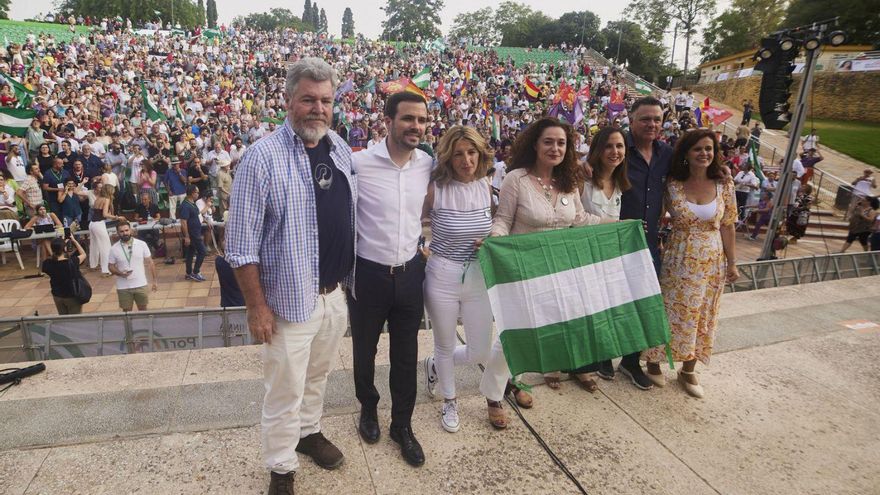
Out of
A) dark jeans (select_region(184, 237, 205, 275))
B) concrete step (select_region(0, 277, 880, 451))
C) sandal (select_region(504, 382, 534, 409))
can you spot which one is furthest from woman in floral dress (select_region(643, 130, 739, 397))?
dark jeans (select_region(184, 237, 205, 275))

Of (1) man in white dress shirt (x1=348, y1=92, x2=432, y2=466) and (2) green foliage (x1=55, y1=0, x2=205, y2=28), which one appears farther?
(2) green foliage (x1=55, y1=0, x2=205, y2=28)

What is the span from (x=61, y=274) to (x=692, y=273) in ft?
20.4

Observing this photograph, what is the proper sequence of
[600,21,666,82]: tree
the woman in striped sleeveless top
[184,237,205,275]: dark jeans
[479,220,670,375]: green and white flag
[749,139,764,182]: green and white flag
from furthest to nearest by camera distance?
1. [600,21,666,82]: tree
2. [749,139,764,182]: green and white flag
3. [184,237,205,275]: dark jeans
4. [479,220,670,375]: green and white flag
5. the woman in striped sleeveless top

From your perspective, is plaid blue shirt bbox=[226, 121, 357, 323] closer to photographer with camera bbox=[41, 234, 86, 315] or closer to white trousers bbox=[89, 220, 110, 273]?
photographer with camera bbox=[41, 234, 86, 315]

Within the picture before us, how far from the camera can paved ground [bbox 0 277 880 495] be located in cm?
238

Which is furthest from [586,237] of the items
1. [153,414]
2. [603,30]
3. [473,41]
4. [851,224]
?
[603,30]

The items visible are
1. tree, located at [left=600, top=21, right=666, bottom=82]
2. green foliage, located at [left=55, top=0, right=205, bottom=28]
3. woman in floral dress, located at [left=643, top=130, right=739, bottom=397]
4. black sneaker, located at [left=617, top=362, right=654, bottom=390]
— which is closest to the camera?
woman in floral dress, located at [left=643, top=130, right=739, bottom=397]

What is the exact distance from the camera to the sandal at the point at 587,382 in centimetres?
333

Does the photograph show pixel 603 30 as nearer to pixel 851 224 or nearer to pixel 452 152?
pixel 851 224

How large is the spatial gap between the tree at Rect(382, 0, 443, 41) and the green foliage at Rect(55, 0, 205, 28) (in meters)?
33.6

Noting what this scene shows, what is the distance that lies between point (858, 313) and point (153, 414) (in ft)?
21.6

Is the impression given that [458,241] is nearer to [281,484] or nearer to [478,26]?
[281,484]

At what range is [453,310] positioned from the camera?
2.68m

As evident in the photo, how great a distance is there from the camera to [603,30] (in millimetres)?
61438
